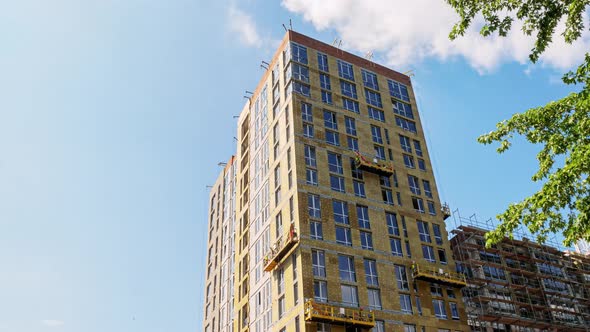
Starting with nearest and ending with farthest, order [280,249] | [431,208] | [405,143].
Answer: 1. [280,249]
2. [431,208]
3. [405,143]

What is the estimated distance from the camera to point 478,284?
69625 mm

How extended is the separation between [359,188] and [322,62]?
63.4 ft

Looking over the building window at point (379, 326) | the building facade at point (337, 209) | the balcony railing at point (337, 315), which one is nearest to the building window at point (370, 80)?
the building facade at point (337, 209)

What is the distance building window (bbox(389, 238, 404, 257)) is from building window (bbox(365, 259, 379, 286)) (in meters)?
3.35

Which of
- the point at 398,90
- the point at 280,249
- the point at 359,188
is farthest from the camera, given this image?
the point at 398,90

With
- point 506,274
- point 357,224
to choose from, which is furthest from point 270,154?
point 506,274

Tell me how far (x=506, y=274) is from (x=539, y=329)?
8.09 metres

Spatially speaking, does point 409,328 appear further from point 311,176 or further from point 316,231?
point 311,176

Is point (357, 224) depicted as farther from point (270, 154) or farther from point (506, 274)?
point (506, 274)

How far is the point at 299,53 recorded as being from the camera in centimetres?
6869

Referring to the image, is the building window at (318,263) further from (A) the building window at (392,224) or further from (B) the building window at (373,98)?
(B) the building window at (373,98)

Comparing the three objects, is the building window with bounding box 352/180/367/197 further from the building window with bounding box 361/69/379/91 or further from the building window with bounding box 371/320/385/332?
the building window with bounding box 361/69/379/91

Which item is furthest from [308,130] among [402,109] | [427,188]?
[402,109]

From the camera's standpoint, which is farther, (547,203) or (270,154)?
(270,154)
